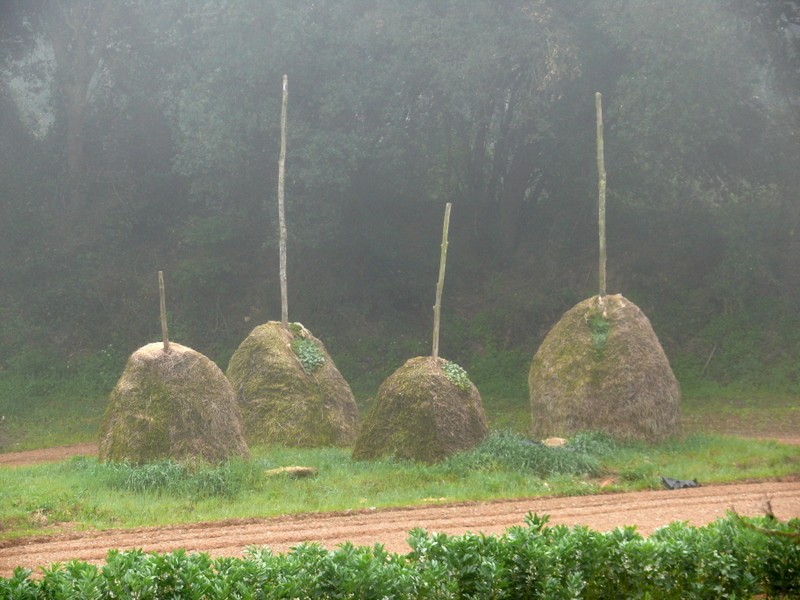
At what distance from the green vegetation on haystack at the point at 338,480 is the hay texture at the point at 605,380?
364 mm

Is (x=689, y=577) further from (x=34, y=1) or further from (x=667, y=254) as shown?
(x=34, y=1)

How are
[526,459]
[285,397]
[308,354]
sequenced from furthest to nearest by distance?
[308,354] < [285,397] < [526,459]

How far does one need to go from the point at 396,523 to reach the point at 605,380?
5046 millimetres

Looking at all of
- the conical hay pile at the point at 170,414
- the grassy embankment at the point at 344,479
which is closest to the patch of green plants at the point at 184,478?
the grassy embankment at the point at 344,479

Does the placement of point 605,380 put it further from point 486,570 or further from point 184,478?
point 486,570

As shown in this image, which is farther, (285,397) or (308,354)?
(308,354)

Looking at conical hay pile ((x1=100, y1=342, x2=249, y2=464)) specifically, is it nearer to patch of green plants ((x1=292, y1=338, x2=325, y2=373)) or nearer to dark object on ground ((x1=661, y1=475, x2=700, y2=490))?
patch of green plants ((x1=292, y1=338, x2=325, y2=373))

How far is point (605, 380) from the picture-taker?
42.1 ft

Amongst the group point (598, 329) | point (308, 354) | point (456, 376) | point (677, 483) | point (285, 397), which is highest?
point (598, 329)

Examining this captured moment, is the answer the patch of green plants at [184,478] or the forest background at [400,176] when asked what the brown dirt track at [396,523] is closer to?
the patch of green plants at [184,478]

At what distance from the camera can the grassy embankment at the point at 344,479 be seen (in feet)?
30.8

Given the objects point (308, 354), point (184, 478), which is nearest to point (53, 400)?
point (308, 354)

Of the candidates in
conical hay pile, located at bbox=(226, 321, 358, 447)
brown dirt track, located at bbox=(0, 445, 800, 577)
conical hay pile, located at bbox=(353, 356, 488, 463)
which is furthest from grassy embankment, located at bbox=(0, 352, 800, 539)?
conical hay pile, located at bbox=(226, 321, 358, 447)

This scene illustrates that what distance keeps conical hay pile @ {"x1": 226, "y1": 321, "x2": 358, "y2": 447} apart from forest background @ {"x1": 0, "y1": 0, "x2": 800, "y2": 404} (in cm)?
658
